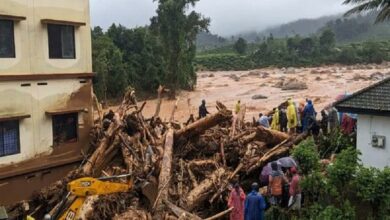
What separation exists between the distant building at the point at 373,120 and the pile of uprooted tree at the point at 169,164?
2.83 m

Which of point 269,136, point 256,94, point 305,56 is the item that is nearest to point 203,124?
point 269,136

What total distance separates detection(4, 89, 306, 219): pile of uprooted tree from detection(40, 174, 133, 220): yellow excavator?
69 centimetres

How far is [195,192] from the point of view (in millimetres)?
12797

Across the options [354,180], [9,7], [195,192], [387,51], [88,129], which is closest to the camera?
[354,180]

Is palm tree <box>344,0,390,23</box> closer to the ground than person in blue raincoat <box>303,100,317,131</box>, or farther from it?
farther from it

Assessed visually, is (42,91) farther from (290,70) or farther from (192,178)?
(290,70)

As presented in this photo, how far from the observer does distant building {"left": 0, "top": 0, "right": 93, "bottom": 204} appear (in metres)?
14.2

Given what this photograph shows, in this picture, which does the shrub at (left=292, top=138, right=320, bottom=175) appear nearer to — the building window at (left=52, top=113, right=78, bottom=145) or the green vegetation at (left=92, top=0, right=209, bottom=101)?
the building window at (left=52, top=113, right=78, bottom=145)

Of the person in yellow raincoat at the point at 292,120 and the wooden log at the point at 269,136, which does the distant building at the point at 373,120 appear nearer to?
the wooden log at the point at 269,136

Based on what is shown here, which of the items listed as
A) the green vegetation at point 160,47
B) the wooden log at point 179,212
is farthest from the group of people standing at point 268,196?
the green vegetation at point 160,47

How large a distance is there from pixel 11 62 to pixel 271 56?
321 ft

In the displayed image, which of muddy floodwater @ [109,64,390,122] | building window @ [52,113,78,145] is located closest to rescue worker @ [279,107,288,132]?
building window @ [52,113,78,145]

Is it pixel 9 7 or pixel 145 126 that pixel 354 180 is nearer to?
pixel 145 126

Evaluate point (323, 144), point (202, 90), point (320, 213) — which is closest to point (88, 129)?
point (323, 144)
